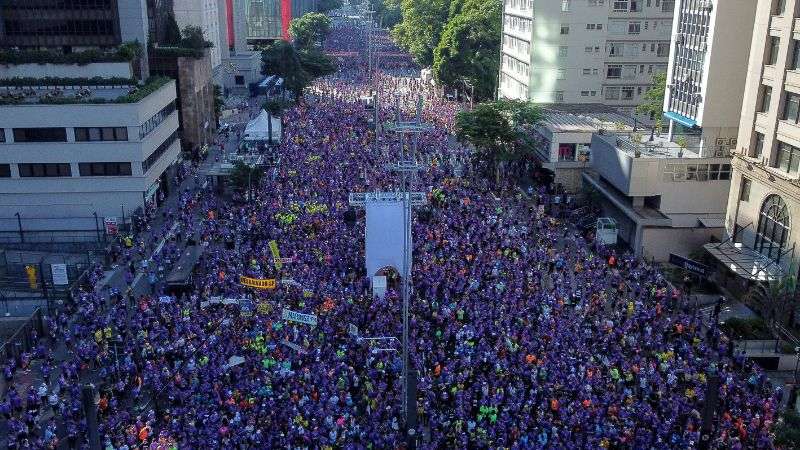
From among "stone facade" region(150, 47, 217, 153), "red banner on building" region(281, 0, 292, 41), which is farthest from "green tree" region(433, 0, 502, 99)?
"red banner on building" region(281, 0, 292, 41)

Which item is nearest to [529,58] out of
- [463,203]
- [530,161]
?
[530,161]

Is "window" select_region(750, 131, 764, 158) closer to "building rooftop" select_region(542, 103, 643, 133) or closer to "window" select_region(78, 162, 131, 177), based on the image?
"building rooftop" select_region(542, 103, 643, 133)

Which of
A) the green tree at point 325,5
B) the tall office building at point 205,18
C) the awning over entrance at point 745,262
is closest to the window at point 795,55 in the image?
the awning over entrance at point 745,262

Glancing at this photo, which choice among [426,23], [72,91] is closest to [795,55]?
[72,91]

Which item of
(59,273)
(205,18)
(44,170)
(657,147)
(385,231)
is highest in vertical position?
(205,18)

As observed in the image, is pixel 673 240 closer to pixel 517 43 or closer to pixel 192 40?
pixel 517 43

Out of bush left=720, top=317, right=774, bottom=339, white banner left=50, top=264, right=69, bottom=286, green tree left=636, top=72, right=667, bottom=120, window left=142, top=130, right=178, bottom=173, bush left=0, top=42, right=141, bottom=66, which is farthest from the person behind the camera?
green tree left=636, top=72, right=667, bottom=120
